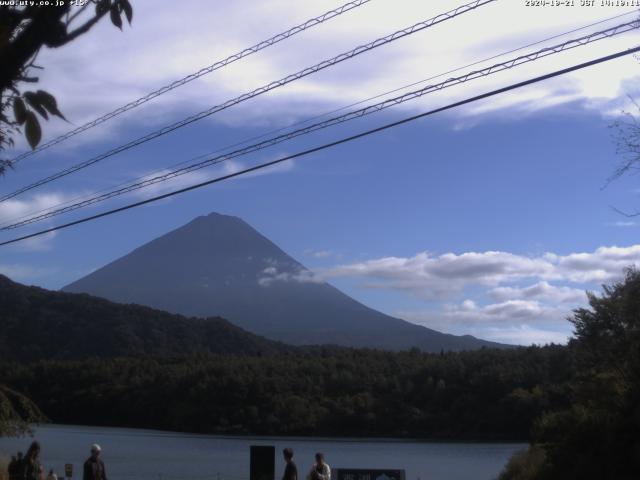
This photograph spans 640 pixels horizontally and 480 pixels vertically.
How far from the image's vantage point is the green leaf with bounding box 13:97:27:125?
364 cm

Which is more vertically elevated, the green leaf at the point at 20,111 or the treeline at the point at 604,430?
the green leaf at the point at 20,111

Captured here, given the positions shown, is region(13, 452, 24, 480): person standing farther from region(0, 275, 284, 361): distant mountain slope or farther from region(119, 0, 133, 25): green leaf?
region(0, 275, 284, 361): distant mountain slope

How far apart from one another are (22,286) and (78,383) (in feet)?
36.6

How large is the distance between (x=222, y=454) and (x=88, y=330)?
26.8 metres

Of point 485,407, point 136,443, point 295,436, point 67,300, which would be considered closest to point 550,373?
point 485,407

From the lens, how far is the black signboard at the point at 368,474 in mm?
16203

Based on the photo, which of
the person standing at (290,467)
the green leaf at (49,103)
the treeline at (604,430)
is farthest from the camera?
the treeline at (604,430)

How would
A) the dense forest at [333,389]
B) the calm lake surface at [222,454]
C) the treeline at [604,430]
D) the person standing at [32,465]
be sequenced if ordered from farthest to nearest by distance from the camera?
the dense forest at [333,389]
the calm lake surface at [222,454]
the person standing at [32,465]
the treeline at [604,430]

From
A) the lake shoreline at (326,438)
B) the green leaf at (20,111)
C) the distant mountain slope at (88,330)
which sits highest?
the distant mountain slope at (88,330)

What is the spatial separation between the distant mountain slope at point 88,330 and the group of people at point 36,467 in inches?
1522

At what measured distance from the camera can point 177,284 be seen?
579 ft

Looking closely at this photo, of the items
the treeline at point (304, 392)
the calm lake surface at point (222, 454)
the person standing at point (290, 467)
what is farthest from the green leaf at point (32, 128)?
the treeline at point (304, 392)

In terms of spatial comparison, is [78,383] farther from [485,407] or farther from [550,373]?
[550,373]

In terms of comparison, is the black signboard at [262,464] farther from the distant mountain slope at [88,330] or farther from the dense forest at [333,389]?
the distant mountain slope at [88,330]
